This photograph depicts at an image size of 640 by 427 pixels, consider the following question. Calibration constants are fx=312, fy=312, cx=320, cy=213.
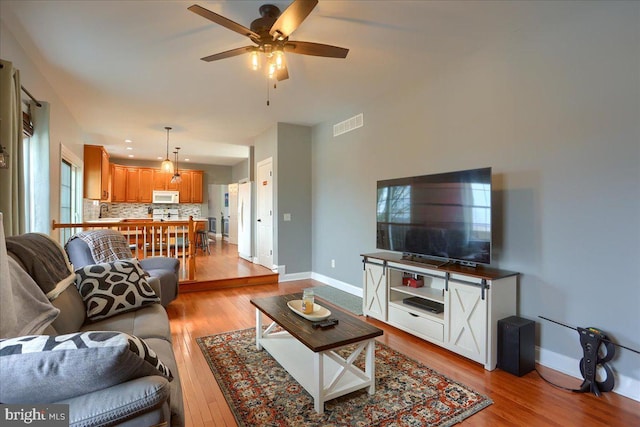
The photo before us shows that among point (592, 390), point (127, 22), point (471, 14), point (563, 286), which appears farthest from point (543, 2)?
point (127, 22)

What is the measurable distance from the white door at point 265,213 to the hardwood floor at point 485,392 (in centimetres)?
239

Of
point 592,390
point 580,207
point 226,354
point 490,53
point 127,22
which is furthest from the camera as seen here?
point 490,53

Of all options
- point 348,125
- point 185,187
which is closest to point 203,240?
point 185,187

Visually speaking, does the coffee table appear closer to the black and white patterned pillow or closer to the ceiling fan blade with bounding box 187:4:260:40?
the black and white patterned pillow

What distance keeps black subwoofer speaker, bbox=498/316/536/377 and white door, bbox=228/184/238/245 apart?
758 cm

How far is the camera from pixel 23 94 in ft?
9.78

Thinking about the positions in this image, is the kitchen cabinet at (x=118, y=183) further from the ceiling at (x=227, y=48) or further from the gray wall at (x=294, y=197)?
the gray wall at (x=294, y=197)

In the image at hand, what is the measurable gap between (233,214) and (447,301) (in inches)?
300

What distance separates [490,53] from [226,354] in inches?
138

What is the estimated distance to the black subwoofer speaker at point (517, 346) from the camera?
7.56 feet

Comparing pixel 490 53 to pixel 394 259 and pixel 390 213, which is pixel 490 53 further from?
pixel 394 259

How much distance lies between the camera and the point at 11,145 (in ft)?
7.58

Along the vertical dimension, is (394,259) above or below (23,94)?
below

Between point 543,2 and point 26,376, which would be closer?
point 26,376
